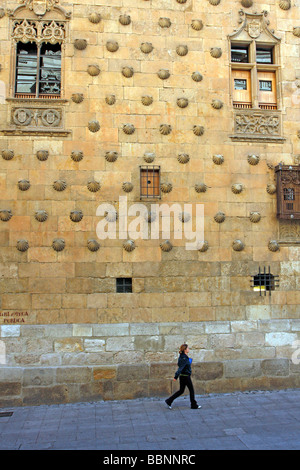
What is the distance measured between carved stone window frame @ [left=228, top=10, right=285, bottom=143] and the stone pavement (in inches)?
250

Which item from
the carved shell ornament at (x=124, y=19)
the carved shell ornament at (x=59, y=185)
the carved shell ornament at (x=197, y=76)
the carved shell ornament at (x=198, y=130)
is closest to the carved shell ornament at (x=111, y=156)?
the carved shell ornament at (x=59, y=185)

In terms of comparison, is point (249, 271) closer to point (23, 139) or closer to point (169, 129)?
point (169, 129)

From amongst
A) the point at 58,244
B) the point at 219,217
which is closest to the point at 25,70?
the point at 58,244

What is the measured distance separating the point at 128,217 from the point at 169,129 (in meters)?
2.43

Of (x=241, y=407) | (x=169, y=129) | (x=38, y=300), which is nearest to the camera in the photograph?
(x=241, y=407)

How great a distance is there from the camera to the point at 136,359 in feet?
30.5

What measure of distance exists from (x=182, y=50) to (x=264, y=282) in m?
6.20

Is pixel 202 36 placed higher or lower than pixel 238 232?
higher

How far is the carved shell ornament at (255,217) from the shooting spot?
1002 centimetres

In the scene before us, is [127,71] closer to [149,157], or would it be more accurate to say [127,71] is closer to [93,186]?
[149,157]

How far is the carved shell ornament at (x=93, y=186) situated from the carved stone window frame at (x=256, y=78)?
143 inches

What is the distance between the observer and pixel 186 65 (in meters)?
10.2
